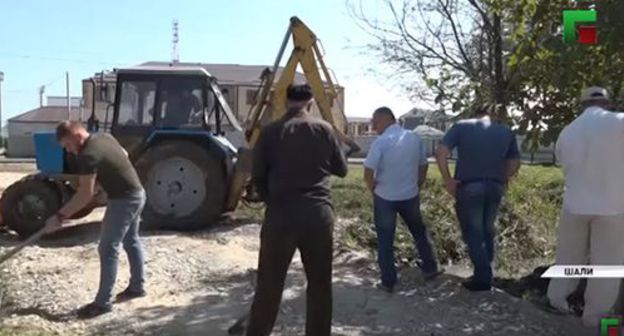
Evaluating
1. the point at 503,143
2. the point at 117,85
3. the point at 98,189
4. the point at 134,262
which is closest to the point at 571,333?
the point at 503,143

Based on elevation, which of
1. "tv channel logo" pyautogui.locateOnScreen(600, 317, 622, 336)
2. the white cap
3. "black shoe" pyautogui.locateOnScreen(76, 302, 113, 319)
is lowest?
"black shoe" pyautogui.locateOnScreen(76, 302, 113, 319)

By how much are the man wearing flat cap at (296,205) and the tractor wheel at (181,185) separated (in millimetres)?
6268

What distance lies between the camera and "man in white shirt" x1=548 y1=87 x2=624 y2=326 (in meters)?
5.96

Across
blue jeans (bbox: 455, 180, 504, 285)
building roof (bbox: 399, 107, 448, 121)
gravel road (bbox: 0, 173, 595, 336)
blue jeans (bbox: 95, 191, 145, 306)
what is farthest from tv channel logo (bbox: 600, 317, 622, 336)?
building roof (bbox: 399, 107, 448, 121)

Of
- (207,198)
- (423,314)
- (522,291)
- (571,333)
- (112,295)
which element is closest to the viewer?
(571,333)

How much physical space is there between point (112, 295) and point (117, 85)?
5.56 meters

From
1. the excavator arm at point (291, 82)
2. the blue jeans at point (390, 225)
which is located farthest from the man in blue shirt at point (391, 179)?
the excavator arm at point (291, 82)

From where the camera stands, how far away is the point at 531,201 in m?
13.5

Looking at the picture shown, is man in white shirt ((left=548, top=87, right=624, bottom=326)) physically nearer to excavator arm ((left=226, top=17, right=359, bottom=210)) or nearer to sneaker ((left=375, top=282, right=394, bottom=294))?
sneaker ((left=375, top=282, right=394, bottom=294))

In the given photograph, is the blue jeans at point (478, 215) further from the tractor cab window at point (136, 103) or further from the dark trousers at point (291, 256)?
the tractor cab window at point (136, 103)

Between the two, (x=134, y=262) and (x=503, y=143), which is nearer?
(x=503, y=143)

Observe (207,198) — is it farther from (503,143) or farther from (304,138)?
(304,138)

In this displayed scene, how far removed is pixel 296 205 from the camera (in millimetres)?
5566

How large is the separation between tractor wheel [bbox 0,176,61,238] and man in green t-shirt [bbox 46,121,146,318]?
435cm
